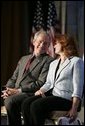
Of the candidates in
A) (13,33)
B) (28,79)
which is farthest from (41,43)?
(13,33)

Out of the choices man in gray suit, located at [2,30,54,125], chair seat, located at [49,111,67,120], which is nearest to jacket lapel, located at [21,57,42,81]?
man in gray suit, located at [2,30,54,125]

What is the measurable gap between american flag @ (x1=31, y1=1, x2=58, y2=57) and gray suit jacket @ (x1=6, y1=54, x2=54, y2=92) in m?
1.37

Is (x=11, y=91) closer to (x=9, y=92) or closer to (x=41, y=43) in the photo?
(x=9, y=92)

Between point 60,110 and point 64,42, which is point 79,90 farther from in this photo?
point 64,42

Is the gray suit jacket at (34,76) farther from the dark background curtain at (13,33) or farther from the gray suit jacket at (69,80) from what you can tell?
the dark background curtain at (13,33)

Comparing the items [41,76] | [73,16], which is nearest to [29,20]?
[73,16]

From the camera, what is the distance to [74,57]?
3.19m

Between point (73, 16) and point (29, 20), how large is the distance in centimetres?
64

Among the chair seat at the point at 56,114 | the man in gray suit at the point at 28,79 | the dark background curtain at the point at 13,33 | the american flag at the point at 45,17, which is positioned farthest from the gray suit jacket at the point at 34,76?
the dark background curtain at the point at 13,33

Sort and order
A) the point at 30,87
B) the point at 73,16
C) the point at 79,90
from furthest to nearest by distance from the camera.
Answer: the point at 73,16 → the point at 30,87 → the point at 79,90

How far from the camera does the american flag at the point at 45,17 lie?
4816 mm

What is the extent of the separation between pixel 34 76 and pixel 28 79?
61 mm

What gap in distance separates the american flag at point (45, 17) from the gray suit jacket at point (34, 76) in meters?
1.37

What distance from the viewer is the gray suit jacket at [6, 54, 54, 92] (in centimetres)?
332
